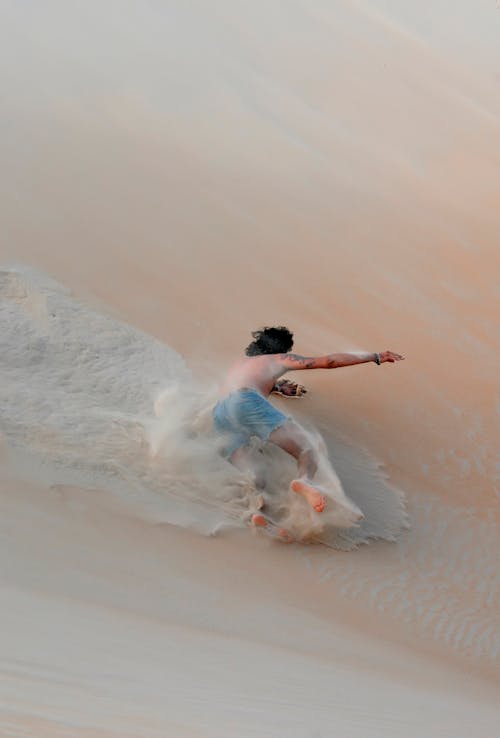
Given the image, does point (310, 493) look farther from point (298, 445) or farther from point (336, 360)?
point (336, 360)

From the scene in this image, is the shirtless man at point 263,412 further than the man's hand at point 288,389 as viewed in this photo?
No

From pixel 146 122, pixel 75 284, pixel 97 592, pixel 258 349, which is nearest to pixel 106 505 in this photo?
pixel 97 592

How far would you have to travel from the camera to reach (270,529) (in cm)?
498

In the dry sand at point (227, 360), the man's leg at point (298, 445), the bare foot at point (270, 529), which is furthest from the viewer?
the man's leg at point (298, 445)

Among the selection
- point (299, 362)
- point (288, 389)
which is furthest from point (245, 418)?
point (288, 389)

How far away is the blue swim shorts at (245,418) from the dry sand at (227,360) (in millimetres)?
155

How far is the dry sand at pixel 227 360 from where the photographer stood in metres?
2.98

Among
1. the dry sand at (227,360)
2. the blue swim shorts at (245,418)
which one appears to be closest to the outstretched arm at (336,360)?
the blue swim shorts at (245,418)

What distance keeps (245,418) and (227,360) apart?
1.81m

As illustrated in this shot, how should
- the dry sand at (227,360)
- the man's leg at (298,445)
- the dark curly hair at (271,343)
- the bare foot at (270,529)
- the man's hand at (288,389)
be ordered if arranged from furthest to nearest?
1. the man's hand at (288,389)
2. the dark curly hair at (271,343)
3. the man's leg at (298,445)
4. the bare foot at (270,529)
5. the dry sand at (227,360)

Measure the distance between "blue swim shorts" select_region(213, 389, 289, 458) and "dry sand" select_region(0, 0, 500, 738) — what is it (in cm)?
15

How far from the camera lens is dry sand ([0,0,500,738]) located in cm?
298

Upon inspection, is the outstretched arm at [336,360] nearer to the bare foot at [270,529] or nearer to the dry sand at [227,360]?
the dry sand at [227,360]

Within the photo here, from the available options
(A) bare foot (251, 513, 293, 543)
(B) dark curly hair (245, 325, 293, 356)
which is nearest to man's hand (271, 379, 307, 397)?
(B) dark curly hair (245, 325, 293, 356)
